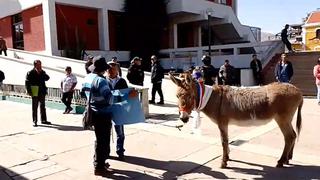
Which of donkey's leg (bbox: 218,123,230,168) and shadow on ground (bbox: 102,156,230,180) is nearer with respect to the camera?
shadow on ground (bbox: 102,156,230,180)

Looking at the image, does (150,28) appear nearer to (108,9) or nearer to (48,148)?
(108,9)

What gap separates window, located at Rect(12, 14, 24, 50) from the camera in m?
25.7

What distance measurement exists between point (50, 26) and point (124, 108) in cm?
1684

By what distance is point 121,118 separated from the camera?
587 cm

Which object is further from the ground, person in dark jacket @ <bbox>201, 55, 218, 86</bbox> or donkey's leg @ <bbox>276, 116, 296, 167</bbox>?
person in dark jacket @ <bbox>201, 55, 218, 86</bbox>

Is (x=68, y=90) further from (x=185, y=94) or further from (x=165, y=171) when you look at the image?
(x=185, y=94)

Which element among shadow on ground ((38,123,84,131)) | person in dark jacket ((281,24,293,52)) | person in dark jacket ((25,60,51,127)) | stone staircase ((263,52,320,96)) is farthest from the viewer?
person in dark jacket ((281,24,293,52))

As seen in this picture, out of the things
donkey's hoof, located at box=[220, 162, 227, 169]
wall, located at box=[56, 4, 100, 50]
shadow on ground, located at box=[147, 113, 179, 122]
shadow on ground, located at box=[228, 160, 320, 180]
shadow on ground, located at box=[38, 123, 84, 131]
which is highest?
wall, located at box=[56, 4, 100, 50]

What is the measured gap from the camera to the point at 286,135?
5.70m

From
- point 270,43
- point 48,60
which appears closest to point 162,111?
point 48,60

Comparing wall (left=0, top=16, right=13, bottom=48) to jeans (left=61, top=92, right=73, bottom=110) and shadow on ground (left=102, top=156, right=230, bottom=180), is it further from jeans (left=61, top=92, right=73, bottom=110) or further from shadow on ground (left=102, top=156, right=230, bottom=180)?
shadow on ground (left=102, top=156, right=230, bottom=180)

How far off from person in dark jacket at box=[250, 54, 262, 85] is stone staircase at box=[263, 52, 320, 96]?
875 millimetres

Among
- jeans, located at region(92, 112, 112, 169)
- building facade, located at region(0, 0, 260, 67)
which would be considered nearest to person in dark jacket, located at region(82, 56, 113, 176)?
jeans, located at region(92, 112, 112, 169)

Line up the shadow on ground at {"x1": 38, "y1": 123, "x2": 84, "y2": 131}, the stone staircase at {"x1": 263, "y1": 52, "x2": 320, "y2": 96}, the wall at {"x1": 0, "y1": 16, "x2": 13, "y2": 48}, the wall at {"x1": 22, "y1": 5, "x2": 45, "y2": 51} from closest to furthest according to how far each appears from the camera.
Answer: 1. the shadow on ground at {"x1": 38, "y1": 123, "x2": 84, "y2": 131}
2. the stone staircase at {"x1": 263, "y1": 52, "x2": 320, "y2": 96}
3. the wall at {"x1": 22, "y1": 5, "x2": 45, "y2": 51}
4. the wall at {"x1": 0, "y1": 16, "x2": 13, "y2": 48}
